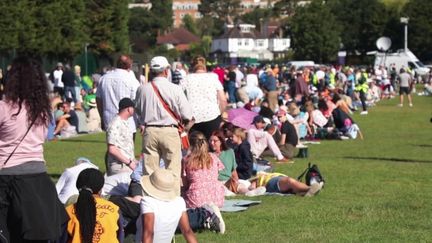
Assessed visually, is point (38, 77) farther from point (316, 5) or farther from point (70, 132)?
point (316, 5)

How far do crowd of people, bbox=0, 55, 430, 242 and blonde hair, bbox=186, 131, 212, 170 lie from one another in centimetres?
1

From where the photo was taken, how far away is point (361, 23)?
130500mm

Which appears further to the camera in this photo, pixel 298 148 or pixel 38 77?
pixel 298 148

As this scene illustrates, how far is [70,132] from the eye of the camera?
28.7 m

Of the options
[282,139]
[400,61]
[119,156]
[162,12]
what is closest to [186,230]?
[119,156]

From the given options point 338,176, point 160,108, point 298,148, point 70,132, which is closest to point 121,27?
point 70,132

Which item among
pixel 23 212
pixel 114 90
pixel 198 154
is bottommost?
pixel 198 154

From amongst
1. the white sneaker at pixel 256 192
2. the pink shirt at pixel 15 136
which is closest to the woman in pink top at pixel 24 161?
the pink shirt at pixel 15 136

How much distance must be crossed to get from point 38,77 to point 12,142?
1.70 feet

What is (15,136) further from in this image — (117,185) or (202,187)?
(117,185)

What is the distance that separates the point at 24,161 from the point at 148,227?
59.3 inches

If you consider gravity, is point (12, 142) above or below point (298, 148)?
above

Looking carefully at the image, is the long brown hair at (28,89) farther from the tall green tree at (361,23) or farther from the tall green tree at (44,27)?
the tall green tree at (361,23)

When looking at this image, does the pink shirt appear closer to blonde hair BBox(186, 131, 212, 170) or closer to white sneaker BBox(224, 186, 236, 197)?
blonde hair BBox(186, 131, 212, 170)
